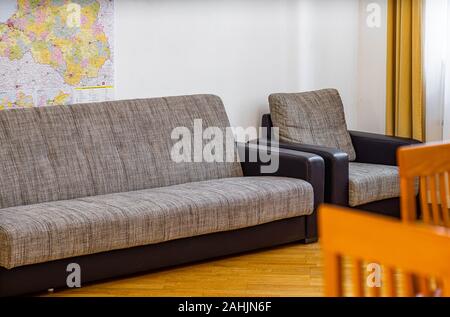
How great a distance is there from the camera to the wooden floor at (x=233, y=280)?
155 inches

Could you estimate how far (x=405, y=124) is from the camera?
5688 mm

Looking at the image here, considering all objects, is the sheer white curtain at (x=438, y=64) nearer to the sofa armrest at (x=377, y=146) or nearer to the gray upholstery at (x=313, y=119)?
the sofa armrest at (x=377, y=146)

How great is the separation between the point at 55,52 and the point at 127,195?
100 cm

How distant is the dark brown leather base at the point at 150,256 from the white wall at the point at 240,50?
1122mm

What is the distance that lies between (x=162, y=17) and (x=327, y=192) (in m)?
1.45

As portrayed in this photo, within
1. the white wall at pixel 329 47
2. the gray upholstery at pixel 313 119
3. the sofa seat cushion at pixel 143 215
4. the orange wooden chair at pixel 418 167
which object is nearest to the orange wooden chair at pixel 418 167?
the orange wooden chair at pixel 418 167

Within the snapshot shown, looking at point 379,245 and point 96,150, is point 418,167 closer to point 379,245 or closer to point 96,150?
point 379,245

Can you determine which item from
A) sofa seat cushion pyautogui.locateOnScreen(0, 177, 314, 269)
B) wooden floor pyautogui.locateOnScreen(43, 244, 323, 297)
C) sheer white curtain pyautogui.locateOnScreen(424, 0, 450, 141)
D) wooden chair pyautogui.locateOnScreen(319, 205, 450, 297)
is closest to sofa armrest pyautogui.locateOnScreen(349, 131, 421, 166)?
sheer white curtain pyautogui.locateOnScreen(424, 0, 450, 141)

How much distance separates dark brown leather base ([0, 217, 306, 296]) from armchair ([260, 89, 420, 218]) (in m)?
0.37

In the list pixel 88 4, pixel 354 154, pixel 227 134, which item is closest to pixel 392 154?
pixel 354 154

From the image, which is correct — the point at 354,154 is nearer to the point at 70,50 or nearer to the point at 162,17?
the point at 162,17

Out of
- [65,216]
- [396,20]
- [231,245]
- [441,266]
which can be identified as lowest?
[231,245]

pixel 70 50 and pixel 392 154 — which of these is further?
pixel 392 154

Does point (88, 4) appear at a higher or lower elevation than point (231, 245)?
higher
